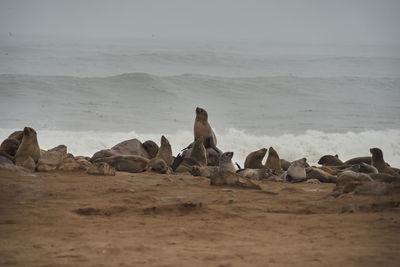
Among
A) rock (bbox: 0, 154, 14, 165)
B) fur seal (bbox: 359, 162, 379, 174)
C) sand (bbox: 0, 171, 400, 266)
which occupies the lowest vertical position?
sand (bbox: 0, 171, 400, 266)

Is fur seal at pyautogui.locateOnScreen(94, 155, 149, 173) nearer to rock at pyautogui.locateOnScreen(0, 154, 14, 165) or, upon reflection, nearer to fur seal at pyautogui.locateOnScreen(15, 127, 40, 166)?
fur seal at pyautogui.locateOnScreen(15, 127, 40, 166)

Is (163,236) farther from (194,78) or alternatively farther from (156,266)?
(194,78)

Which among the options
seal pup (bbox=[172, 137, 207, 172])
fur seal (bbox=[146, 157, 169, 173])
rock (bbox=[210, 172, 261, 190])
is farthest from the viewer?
seal pup (bbox=[172, 137, 207, 172])

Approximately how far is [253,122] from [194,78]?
7.56 m

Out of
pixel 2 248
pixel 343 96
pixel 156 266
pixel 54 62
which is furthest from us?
pixel 54 62

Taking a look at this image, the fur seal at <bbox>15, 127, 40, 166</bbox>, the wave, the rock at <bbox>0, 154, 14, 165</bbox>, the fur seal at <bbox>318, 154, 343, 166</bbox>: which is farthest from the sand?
the wave

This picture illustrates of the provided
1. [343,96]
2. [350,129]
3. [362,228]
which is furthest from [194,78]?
[362,228]

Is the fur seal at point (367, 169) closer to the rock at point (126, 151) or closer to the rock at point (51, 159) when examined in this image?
the rock at point (126, 151)

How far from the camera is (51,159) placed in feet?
29.7

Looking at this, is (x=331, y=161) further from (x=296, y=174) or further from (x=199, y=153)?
(x=199, y=153)

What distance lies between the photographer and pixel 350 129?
2156cm

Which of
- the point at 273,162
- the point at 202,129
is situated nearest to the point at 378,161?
the point at 273,162

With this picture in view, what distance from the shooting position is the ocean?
61.1 feet

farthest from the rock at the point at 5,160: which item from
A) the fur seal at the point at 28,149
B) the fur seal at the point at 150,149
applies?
the fur seal at the point at 150,149
